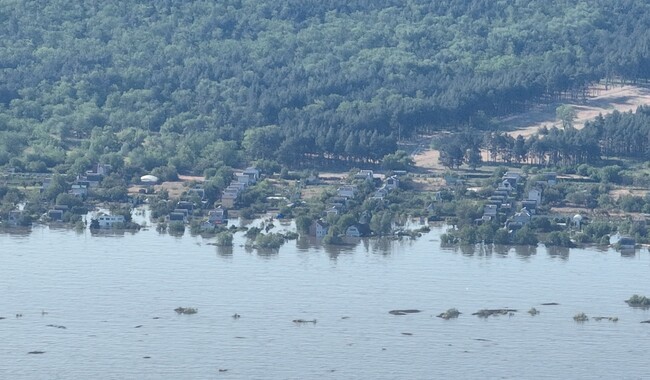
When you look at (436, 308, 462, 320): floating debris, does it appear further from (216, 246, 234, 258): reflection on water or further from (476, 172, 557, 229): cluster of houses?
(476, 172, 557, 229): cluster of houses

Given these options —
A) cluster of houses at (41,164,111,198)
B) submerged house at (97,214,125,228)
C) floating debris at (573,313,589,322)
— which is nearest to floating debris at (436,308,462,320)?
floating debris at (573,313,589,322)

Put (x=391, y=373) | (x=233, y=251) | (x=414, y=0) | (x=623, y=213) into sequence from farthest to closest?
(x=414, y=0) < (x=623, y=213) < (x=233, y=251) < (x=391, y=373)

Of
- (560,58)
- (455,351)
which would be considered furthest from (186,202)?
(560,58)

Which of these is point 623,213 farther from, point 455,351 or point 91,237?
point 455,351

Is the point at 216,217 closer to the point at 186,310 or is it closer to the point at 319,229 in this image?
the point at 319,229

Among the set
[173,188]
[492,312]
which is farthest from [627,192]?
[492,312]

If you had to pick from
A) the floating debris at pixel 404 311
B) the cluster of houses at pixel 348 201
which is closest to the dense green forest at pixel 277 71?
the cluster of houses at pixel 348 201
